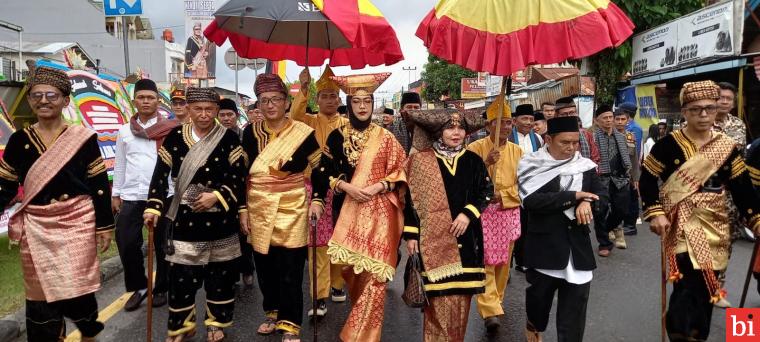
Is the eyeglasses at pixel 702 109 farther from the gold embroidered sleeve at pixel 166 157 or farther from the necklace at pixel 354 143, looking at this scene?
the gold embroidered sleeve at pixel 166 157

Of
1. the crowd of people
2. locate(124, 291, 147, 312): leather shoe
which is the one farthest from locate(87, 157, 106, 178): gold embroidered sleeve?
locate(124, 291, 147, 312): leather shoe

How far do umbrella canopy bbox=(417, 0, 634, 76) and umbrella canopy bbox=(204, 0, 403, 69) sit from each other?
922mm

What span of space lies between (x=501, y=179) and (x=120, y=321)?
3443 mm

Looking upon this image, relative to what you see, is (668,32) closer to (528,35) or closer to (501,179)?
(501,179)

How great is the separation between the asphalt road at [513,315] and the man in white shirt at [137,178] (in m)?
0.33

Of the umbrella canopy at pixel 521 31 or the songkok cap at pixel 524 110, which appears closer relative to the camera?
the umbrella canopy at pixel 521 31

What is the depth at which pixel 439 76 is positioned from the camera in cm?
3803

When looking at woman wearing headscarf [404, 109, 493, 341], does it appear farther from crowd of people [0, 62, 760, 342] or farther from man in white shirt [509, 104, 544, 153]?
man in white shirt [509, 104, 544, 153]

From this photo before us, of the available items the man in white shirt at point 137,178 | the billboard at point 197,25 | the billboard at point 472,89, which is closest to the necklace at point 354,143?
the man in white shirt at point 137,178

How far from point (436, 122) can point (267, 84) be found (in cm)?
128

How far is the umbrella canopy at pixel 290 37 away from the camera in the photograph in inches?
138

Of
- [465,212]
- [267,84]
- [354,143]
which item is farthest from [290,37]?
[465,212]

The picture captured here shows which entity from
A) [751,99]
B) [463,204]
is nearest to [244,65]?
[463,204]

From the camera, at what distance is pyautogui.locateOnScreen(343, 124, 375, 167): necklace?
369 cm
